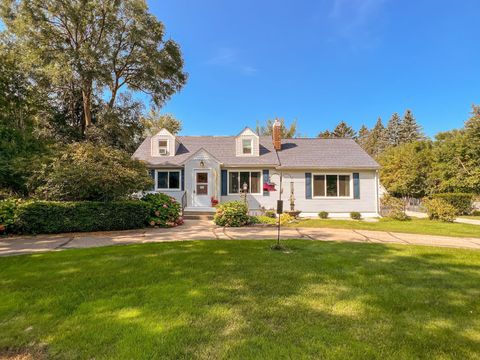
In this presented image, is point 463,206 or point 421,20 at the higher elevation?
point 421,20

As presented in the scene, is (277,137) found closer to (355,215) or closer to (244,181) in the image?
(244,181)

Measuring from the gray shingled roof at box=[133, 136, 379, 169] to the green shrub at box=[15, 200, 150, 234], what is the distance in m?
6.18

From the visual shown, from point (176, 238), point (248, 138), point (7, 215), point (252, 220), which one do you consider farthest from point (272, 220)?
point (7, 215)

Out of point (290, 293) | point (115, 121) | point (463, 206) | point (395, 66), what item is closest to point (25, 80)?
point (115, 121)

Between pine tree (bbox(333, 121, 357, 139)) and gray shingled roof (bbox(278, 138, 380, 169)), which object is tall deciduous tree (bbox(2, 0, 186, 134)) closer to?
gray shingled roof (bbox(278, 138, 380, 169))

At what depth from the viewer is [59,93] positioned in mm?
17969

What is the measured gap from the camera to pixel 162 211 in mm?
10438

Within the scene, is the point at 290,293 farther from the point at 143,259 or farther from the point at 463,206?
the point at 463,206

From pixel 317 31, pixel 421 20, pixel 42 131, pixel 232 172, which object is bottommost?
pixel 232 172

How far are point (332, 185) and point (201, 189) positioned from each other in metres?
7.72

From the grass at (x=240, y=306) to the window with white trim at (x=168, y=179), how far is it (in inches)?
388

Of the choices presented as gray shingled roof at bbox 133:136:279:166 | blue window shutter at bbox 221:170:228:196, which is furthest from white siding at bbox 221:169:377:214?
gray shingled roof at bbox 133:136:279:166

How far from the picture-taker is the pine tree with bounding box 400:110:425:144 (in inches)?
2174

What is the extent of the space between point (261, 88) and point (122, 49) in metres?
13.6
